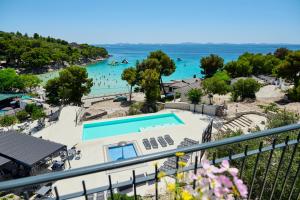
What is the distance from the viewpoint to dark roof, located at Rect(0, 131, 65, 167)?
1168 cm

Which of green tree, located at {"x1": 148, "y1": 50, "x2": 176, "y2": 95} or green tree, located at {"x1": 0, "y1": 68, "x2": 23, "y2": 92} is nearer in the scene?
green tree, located at {"x1": 148, "y1": 50, "x2": 176, "y2": 95}

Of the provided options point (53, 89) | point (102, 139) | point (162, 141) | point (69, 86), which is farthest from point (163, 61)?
point (102, 139)

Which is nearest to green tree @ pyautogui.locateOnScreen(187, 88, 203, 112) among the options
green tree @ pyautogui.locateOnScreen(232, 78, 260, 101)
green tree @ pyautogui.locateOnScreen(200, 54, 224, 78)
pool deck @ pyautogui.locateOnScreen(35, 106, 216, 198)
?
pool deck @ pyautogui.locateOnScreen(35, 106, 216, 198)

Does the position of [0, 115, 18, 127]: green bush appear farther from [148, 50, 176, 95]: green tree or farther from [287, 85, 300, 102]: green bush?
[287, 85, 300, 102]: green bush

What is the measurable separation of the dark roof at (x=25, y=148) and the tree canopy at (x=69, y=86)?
11155 millimetres

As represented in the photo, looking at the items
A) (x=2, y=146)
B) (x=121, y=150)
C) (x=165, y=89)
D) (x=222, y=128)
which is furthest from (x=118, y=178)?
(x=165, y=89)

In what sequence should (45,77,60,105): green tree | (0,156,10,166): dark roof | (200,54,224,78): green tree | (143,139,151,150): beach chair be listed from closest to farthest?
1. (0,156,10,166): dark roof
2. (143,139,151,150): beach chair
3. (45,77,60,105): green tree
4. (200,54,224,78): green tree

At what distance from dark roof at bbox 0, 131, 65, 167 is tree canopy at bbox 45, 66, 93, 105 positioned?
36.6 feet

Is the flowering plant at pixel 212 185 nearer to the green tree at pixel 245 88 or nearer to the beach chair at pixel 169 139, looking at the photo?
the beach chair at pixel 169 139

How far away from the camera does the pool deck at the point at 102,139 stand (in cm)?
1125

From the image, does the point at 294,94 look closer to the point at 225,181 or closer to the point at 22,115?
the point at 225,181

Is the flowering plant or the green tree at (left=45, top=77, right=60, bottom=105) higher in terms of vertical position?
the flowering plant

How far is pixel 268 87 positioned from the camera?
31859 mm

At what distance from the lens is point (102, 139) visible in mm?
15930
